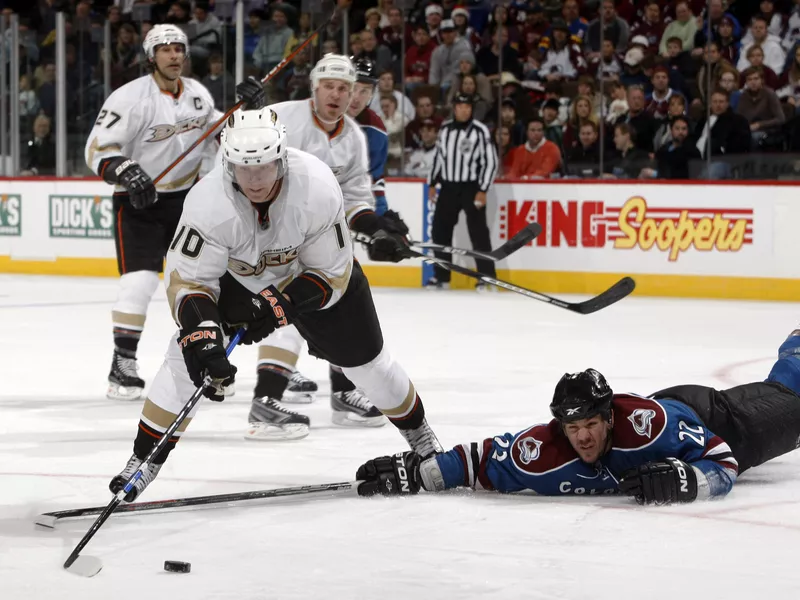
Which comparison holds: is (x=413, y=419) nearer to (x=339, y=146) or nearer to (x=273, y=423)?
(x=273, y=423)

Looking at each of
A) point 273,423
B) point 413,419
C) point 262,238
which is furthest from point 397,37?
point 262,238

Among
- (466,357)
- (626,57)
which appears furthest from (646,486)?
(626,57)

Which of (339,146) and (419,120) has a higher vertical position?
(419,120)

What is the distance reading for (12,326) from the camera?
714 centimetres

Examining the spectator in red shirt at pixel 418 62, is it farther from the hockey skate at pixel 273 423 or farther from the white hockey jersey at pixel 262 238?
the white hockey jersey at pixel 262 238

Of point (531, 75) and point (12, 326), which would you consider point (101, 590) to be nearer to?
point (12, 326)

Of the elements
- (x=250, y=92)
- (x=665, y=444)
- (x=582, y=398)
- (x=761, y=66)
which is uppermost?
(x=761, y=66)

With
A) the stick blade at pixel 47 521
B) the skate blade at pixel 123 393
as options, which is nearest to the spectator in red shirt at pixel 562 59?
the skate blade at pixel 123 393

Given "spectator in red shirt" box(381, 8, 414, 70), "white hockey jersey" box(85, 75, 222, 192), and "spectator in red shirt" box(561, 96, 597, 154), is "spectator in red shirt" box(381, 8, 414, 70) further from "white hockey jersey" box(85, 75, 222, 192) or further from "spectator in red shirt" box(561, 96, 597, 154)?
"white hockey jersey" box(85, 75, 222, 192)

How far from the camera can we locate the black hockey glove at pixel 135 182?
186 inches

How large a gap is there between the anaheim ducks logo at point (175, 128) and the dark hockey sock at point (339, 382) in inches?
47.7

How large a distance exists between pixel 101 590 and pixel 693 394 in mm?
1571

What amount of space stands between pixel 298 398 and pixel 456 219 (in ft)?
15.6

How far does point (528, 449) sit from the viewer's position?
317 centimetres
